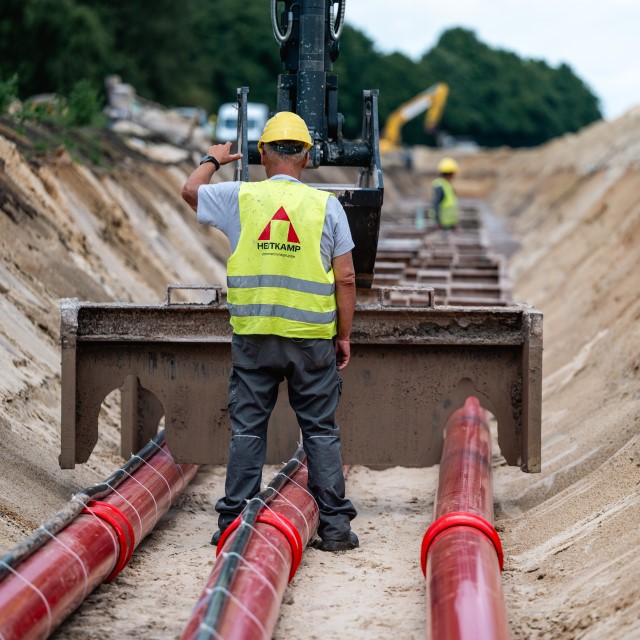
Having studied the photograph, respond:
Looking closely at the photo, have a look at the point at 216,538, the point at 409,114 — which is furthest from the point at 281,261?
the point at 409,114

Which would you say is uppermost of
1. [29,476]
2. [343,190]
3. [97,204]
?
[97,204]

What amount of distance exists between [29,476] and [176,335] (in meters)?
1.16

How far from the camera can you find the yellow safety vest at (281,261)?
19.3ft

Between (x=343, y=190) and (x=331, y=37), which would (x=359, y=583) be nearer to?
(x=343, y=190)

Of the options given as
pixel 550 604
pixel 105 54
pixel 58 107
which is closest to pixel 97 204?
pixel 58 107

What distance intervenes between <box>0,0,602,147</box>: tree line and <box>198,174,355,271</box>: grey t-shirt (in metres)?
3.54

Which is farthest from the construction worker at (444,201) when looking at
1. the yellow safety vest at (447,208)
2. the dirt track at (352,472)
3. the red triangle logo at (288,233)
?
the red triangle logo at (288,233)

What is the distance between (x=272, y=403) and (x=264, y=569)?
51.3 inches

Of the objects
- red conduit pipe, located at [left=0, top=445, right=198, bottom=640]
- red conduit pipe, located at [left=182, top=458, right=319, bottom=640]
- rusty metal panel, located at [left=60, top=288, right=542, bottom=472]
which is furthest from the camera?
rusty metal panel, located at [left=60, top=288, right=542, bottom=472]

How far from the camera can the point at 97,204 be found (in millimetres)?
14750

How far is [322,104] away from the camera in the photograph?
25.8 feet

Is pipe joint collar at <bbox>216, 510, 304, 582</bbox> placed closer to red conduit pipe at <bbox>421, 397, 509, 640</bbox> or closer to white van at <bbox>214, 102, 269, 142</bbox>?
red conduit pipe at <bbox>421, 397, 509, 640</bbox>

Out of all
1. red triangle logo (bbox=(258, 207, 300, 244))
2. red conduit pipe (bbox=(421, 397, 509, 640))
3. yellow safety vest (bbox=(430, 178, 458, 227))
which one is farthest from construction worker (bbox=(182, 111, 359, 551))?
yellow safety vest (bbox=(430, 178, 458, 227))

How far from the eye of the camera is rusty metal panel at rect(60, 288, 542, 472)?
22.4 ft
